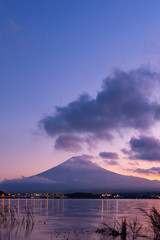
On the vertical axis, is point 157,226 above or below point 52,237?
above

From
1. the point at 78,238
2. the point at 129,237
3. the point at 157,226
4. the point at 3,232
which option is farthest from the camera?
the point at 3,232

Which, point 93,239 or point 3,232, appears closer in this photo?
point 93,239

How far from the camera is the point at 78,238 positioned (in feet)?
92.8

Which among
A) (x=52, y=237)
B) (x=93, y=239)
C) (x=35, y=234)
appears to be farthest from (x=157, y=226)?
(x=35, y=234)

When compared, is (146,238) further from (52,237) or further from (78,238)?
(52,237)

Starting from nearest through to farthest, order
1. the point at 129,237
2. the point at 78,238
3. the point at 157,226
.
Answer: the point at 157,226 < the point at 129,237 < the point at 78,238

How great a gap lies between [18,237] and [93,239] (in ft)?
24.3

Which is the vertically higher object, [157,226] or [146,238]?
[157,226]

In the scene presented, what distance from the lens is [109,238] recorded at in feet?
87.1

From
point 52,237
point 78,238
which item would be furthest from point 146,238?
point 52,237

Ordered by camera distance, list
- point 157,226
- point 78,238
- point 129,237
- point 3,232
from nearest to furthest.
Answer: point 157,226, point 129,237, point 78,238, point 3,232

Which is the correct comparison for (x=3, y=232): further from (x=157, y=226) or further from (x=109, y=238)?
(x=157, y=226)

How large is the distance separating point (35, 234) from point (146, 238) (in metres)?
11.6

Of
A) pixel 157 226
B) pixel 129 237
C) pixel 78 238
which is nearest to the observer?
pixel 157 226
